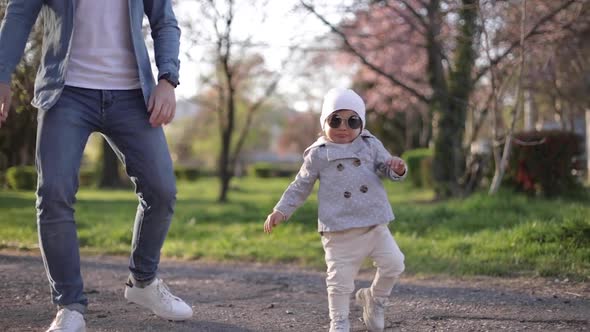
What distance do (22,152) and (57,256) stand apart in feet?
88.8

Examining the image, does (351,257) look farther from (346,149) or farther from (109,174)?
(109,174)

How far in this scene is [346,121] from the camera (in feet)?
10.8

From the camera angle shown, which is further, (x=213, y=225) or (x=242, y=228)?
(x=213, y=225)

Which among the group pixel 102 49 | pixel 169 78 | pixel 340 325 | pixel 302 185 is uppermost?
pixel 102 49

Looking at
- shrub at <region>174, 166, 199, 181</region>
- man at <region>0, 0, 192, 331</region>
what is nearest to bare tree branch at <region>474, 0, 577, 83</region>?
man at <region>0, 0, 192, 331</region>

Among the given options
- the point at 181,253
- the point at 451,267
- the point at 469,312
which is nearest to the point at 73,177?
the point at 469,312

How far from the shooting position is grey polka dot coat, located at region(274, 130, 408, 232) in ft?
10.4

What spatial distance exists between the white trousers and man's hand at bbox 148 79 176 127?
97cm

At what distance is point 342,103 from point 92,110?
120cm

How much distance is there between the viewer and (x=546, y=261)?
A: 5.19m

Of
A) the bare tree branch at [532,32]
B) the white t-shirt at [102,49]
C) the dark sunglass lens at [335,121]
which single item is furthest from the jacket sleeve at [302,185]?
the bare tree branch at [532,32]

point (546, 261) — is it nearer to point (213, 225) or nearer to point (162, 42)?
point (162, 42)

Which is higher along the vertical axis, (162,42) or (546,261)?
(162,42)

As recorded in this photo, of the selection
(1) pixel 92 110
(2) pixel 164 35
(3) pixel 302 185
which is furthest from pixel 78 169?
(3) pixel 302 185
